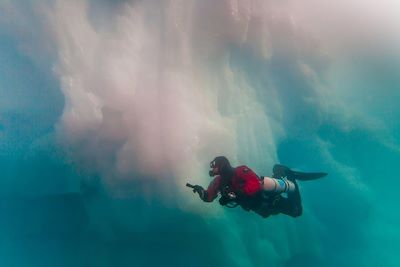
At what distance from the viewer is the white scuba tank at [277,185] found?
33.7 ft

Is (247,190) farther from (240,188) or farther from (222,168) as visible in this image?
(222,168)

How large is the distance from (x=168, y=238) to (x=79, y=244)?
27.6 feet

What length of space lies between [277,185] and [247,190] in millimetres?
1909

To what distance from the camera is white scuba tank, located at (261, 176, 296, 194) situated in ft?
33.7

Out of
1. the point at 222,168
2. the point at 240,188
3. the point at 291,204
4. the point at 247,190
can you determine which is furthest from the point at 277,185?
the point at 222,168

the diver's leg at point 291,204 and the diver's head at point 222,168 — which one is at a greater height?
the diver's leg at point 291,204

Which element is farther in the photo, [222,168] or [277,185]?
[277,185]

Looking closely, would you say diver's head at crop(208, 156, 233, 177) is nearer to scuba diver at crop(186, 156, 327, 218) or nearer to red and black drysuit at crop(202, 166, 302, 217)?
scuba diver at crop(186, 156, 327, 218)

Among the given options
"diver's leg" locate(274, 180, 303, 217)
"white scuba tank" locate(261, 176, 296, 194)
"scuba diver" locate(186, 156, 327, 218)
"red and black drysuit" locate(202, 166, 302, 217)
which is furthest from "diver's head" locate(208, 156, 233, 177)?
"diver's leg" locate(274, 180, 303, 217)

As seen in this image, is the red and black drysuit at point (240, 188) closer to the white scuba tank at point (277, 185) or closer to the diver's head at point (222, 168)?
the diver's head at point (222, 168)

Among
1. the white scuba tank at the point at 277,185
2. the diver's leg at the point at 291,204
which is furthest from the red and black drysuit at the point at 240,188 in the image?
the diver's leg at the point at 291,204

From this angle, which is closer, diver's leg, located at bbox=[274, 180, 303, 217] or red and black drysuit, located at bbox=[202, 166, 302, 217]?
red and black drysuit, located at bbox=[202, 166, 302, 217]

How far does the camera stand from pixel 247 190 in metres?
9.28

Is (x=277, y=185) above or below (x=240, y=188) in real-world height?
above
